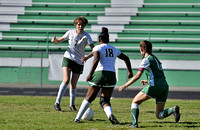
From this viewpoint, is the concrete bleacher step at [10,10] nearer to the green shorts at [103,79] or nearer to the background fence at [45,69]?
the background fence at [45,69]

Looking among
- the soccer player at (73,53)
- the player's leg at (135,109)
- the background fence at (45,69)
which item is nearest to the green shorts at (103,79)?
the player's leg at (135,109)

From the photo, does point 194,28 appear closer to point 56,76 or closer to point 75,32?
point 56,76

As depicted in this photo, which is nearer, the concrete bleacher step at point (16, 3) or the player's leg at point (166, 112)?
the player's leg at point (166, 112)

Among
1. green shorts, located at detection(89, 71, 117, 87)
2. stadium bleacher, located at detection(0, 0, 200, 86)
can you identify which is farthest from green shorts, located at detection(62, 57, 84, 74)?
stadium bleacher, located at detection(0, 0, 200, 86)

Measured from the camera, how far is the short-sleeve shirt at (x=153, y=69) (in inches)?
317

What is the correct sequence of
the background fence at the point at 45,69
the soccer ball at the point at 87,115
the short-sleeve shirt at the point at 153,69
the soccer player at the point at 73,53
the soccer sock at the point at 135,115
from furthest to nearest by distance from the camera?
the background fence at the point at 45,69 < the soccer player at the point at 73,53 < the soccer ball at the point at 87,115 < the short-sleeve shirt at the point at 153,69 < the soccer sock at the point at 135,115

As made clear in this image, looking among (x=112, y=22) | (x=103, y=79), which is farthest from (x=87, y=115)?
(x=112, y=22)

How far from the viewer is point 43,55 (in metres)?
22.5

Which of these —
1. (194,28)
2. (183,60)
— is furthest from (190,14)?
(183,60)

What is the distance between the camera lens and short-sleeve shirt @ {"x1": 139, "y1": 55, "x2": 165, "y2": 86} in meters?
8.06

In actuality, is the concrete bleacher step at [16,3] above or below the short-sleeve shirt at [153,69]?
below

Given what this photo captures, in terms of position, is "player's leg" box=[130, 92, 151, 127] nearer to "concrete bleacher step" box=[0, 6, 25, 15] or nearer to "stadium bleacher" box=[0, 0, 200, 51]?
"stadium bleacher" box=[0, 0, 200, 51]

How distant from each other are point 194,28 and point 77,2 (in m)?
6.85

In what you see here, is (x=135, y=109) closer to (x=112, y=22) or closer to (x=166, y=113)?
(x=166, y=113)
